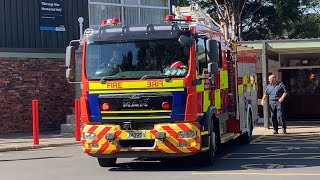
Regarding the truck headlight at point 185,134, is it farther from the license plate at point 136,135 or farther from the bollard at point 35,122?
the bollard at point 35,122

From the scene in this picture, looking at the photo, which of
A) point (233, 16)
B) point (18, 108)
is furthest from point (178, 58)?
point (233, 16)

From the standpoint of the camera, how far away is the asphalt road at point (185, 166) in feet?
36.0

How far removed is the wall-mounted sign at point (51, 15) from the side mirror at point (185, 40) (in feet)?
44.1

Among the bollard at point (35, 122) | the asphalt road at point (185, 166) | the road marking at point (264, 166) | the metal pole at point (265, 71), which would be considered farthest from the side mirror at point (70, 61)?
the metal pole at point (265, 71)

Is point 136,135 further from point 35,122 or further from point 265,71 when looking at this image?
point 265,71

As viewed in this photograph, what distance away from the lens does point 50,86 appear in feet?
77.5

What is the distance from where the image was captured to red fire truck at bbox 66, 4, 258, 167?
1113 cm

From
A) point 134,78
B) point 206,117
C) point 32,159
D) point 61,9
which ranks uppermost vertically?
point 61,9

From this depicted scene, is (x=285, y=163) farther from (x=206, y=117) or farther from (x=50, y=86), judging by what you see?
(x=50, y=86)

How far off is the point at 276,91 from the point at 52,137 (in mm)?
7430

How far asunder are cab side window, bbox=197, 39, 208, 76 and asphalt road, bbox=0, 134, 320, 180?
1.94 metres

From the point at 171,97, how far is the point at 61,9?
14131mm

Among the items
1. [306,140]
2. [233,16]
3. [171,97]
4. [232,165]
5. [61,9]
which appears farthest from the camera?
[233,16]

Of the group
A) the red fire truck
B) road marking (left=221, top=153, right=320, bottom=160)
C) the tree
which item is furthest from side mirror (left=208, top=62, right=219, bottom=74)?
the tree
